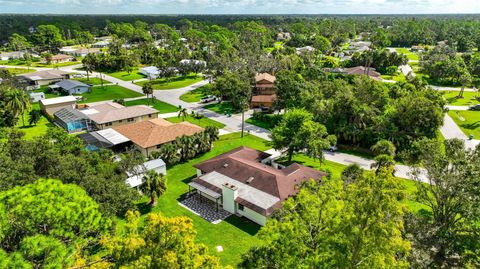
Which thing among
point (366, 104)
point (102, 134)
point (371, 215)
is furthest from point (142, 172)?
point (366, 104)

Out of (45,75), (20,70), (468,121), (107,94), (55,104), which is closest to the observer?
(468,121)

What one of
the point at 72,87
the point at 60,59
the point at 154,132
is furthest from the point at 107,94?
the point at 60,59

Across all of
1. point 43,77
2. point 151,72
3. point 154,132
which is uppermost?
point 43,77

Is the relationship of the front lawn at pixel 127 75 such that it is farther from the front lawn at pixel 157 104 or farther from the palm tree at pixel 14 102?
the palm tree at pixel 14 102

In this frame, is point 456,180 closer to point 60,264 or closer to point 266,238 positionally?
point 266,238

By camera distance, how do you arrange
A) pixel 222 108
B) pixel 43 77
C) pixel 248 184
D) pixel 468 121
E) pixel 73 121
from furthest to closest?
1. pixel 43 77
2. pixel 222 108
3. pixel 468 121
4. pixel 73 121
5. pixel 248 184

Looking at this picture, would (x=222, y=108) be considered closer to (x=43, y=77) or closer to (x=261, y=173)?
(x=261, y=173)
